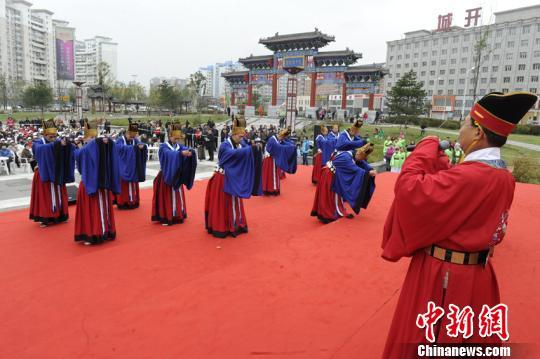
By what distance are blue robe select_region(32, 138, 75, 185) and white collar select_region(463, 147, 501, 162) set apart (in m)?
5.95

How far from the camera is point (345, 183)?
→ 6621 mm

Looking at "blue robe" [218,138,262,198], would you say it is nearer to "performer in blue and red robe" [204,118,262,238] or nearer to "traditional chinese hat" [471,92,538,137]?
"performer in blue and red robe" [204,118,262,238]

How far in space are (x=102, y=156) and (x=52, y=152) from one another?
3.65ft

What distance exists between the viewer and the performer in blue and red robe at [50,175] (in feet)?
19.6

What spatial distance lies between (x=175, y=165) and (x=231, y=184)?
1.15 meters

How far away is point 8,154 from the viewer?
12.0m

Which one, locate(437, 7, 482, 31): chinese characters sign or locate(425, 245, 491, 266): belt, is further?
locate(437, 7, 482, 31): chinese characters sign

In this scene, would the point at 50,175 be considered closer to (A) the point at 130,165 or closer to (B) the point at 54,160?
(B) the point at 54,160

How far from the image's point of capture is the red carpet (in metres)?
2.88

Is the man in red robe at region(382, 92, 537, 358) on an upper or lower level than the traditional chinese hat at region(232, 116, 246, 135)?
lower

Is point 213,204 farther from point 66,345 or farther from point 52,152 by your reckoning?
point 66,345

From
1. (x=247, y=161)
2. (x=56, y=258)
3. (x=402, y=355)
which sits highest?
(x=247, y=161)

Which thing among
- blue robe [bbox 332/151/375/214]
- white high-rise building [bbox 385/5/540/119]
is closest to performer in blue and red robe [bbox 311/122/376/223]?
blue robe [bbox 332/151/375/214]

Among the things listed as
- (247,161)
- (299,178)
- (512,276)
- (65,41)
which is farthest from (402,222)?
(65,41)
